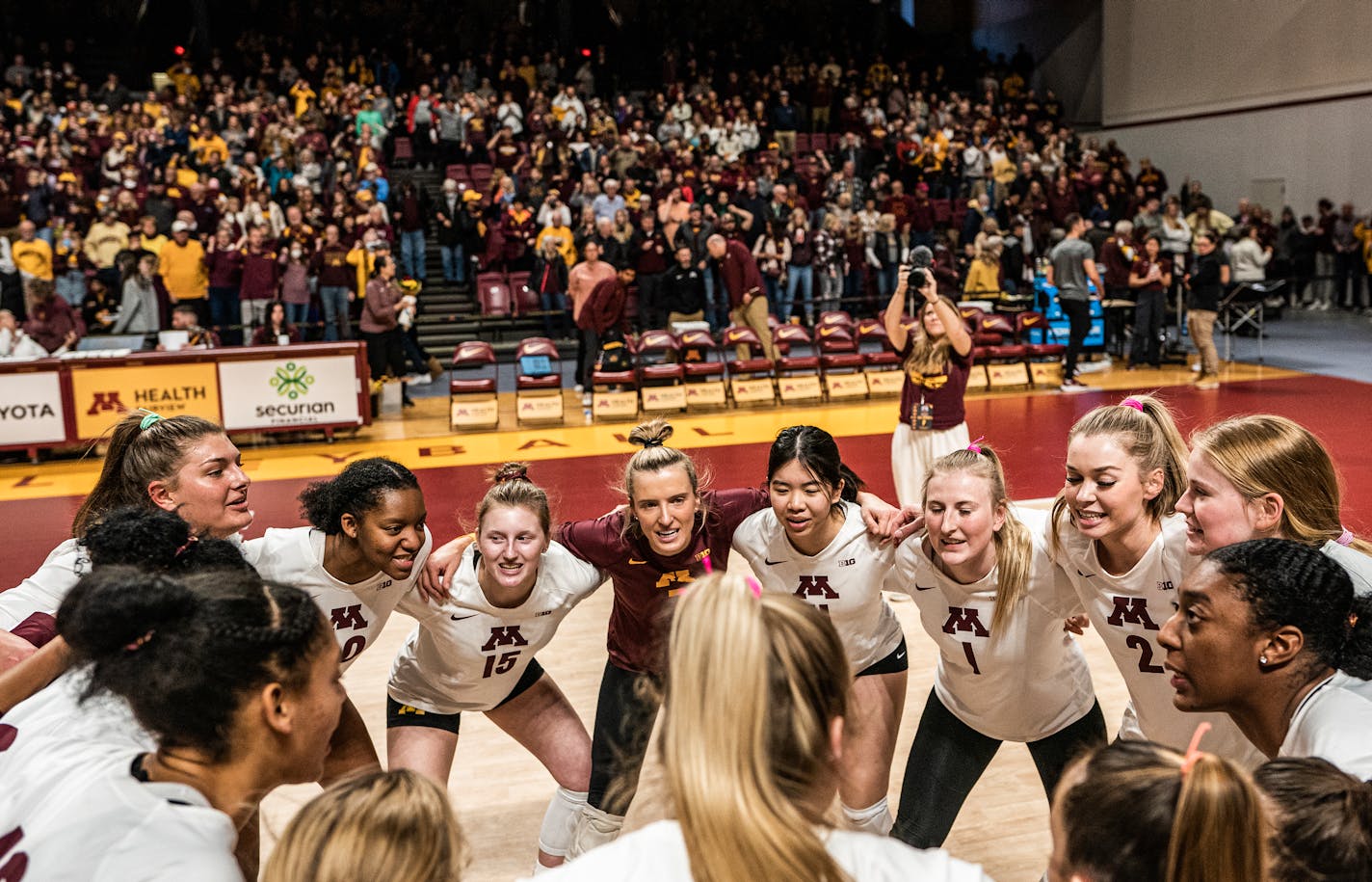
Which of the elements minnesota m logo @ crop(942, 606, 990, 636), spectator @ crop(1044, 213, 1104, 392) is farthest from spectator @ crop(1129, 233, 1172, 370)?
minnesota m logo @ crop(942, 606, 990, 636)

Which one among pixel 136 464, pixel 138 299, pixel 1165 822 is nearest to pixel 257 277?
pixel 138 299

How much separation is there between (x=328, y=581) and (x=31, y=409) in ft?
30.4

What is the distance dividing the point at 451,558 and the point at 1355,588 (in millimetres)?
2793

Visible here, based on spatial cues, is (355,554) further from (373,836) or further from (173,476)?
(373,836)

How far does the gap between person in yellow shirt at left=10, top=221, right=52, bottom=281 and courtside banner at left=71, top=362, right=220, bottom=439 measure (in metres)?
4.33

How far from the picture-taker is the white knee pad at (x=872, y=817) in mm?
4012

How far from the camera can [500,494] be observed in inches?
157

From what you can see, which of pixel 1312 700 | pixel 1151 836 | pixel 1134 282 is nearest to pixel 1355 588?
pixel 1312 700

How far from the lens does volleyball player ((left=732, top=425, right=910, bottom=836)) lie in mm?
3984

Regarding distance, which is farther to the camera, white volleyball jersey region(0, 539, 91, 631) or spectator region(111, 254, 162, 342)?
spectator region(111, 254, 162, 342)

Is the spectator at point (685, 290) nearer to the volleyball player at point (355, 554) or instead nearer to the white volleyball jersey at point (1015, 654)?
the volleyball player at point (355, 554)

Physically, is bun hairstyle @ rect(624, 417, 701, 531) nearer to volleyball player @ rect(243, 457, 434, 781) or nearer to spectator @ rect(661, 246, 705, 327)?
volleyball player @ rect(243, 457, 434, 781)

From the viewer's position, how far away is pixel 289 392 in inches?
Result: 473

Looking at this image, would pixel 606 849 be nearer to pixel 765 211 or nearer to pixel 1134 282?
pixel 1134 282
